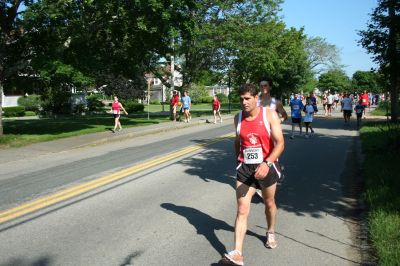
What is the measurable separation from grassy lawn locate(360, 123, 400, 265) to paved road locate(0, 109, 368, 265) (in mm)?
293

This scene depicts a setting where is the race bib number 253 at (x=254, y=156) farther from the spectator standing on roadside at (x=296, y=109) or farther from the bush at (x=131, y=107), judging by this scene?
the bush at (x=131, y=107)

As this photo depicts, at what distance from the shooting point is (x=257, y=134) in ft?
15.4

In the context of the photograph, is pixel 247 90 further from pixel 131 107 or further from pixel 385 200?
pixel 131 107

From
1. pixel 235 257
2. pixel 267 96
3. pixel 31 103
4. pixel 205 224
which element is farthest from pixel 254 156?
pixel 31 103

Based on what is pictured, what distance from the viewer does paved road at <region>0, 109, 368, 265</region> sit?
15.9 feet

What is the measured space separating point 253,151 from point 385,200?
2.73 metres

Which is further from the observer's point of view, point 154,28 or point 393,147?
point 154,28

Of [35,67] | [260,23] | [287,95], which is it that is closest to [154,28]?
[35,67]

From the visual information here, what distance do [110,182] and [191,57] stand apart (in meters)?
24.6

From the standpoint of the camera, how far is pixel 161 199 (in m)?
7.40

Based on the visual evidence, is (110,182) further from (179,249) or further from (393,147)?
(393,147)

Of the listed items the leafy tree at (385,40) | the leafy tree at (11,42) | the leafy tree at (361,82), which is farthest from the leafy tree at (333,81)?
the leafy tree at (11,42)

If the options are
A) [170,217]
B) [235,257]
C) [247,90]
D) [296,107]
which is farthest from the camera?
[296,107]

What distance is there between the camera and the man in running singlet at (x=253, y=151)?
15.1 ft
